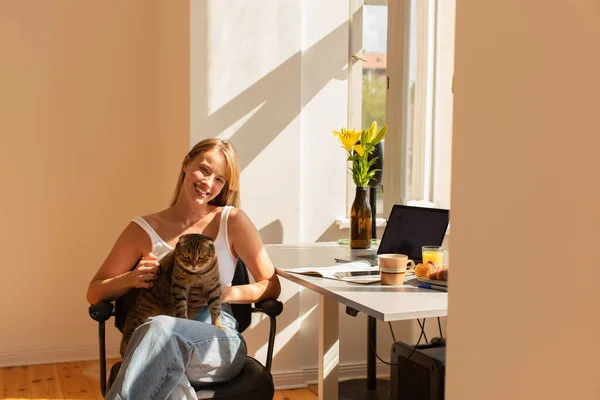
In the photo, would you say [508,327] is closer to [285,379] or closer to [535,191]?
[535,191]

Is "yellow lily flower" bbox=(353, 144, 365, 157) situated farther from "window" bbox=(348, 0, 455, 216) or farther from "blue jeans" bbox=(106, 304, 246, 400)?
"blue jeans" bbox=(106, 304, 246, 400)

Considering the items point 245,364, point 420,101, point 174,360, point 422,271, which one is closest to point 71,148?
point 420,101

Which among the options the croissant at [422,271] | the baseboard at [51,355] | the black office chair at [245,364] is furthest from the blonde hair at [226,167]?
the baseboard at [51,355]

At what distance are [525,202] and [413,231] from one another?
197 cm

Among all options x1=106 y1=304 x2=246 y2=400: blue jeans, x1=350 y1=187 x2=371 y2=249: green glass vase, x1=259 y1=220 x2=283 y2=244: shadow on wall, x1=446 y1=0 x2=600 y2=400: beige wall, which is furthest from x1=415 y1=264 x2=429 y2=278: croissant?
x1=446 y1=0 x2=600 y2=400: beige wall

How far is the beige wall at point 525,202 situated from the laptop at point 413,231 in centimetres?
178

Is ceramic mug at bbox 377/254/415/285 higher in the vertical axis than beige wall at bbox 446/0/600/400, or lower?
lower

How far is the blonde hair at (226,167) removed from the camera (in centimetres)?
247

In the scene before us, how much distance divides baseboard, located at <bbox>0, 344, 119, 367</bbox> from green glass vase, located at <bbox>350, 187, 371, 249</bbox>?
1642 mm

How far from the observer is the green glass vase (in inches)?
118

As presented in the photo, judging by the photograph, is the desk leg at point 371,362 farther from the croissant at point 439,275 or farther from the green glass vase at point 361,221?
the croissant at point 439,275

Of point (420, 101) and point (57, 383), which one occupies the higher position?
point (420, 101)

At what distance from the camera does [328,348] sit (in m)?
2.39

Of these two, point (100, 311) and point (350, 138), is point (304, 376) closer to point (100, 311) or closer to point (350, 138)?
point (350, 138)
